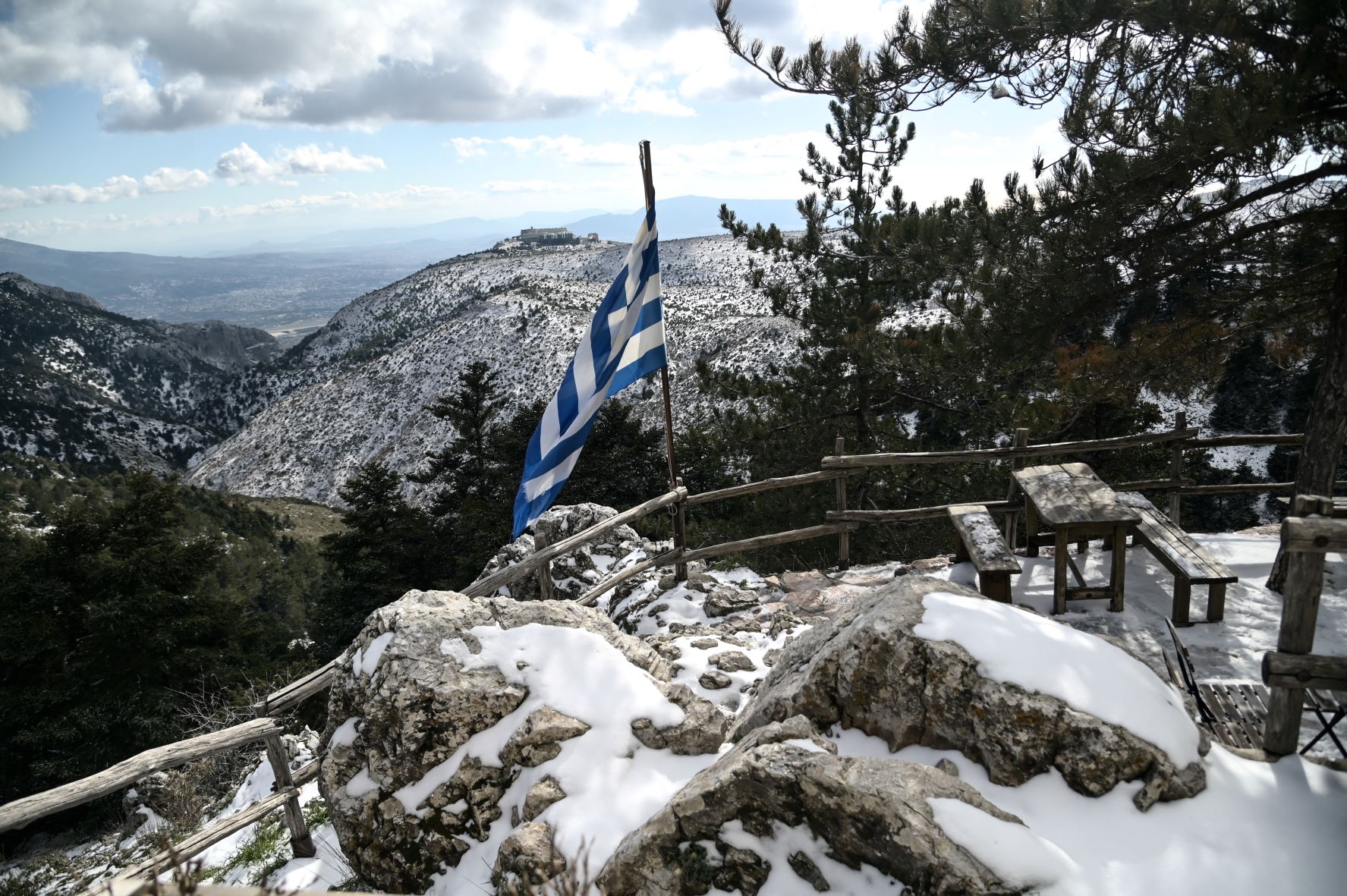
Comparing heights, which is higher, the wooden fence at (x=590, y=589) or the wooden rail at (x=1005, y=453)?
the wooden rail at (x=1005, y=453)

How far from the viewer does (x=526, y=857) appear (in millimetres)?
2984

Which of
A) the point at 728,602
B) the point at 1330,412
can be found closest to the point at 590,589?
the point at 728,602

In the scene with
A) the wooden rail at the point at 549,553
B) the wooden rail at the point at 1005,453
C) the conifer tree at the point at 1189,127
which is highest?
the conifer tree at the point at 1189,127

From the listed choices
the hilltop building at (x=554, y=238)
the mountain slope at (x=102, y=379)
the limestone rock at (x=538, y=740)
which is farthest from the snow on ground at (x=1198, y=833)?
the hilltop building at (x=554, y=238)

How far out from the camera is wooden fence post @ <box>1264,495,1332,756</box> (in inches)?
128

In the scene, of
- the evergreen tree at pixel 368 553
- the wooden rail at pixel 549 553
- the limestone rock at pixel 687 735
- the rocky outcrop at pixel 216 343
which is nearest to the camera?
the limestone rock at pixel 687 735

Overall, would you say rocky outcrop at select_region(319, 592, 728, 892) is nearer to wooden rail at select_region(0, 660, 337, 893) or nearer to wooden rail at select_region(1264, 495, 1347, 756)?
wooden rail at select_region(0, 660, 337, 893)

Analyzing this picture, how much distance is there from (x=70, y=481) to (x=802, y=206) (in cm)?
8857

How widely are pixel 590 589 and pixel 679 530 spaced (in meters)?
1.15

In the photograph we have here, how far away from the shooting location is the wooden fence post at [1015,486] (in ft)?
24.7

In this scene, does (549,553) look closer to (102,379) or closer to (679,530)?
(679,530)

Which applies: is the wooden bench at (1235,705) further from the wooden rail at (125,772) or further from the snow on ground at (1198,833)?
the wooden rail at (125,772)

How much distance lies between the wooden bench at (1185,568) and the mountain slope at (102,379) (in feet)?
423

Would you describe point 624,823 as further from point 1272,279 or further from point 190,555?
point 190,555
